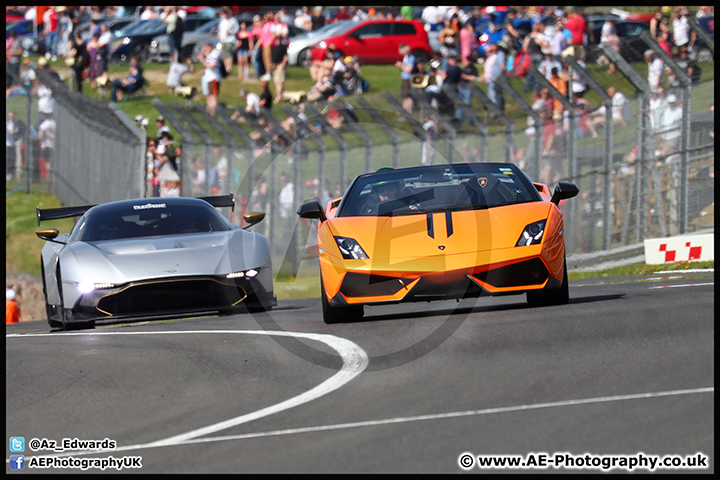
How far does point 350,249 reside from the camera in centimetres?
849

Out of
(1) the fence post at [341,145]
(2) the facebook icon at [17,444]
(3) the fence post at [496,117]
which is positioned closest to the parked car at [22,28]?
(1) the fence post at [341,145]

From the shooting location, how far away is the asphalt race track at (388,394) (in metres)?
4.62

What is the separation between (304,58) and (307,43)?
48 centimetres

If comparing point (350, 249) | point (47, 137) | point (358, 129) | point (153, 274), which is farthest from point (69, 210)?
point (47, 137)

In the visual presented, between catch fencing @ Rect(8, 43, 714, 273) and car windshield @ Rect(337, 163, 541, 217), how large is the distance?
694cm

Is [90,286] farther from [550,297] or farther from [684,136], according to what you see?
[684,136]

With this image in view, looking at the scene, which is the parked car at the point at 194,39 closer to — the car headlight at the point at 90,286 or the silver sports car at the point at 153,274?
the silver sports car at the point at 153,274

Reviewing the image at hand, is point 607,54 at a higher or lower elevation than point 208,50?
lower

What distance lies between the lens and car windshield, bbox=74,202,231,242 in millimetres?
10648

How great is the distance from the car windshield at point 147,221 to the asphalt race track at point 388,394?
4.91ft
